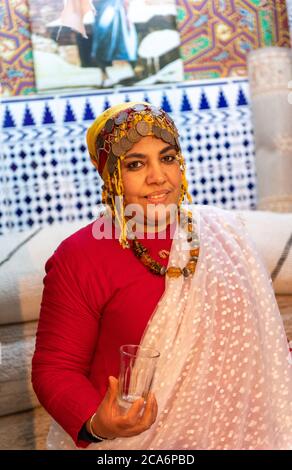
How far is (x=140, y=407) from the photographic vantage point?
1.23 metres

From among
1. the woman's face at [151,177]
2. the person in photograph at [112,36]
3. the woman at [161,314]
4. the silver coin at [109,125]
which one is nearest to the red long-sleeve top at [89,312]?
the woman at [161,314]

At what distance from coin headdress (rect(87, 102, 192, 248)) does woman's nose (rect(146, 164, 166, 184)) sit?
7 centimetres

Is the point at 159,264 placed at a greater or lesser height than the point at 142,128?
lesser

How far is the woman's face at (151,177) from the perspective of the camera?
4.97 feet

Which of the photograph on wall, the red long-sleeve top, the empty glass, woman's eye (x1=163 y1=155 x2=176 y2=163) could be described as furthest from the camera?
the photograph on wall

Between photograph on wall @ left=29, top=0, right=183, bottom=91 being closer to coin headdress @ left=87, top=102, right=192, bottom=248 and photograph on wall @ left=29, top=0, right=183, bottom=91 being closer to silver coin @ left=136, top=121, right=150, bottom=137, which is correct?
coin headdress @ left=87, top=102, right=192, bottom=248

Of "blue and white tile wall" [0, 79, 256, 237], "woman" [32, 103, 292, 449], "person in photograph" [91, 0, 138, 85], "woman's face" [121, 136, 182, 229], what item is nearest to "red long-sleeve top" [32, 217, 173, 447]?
"woman" [32, 103, 292, 449]

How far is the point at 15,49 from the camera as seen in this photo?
3664 mm

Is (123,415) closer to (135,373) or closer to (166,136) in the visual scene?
(135,373)

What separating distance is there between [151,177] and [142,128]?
12 centimetres

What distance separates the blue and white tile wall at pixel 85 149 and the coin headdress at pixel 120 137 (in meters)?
2.12

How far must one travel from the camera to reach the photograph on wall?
3.63 metres

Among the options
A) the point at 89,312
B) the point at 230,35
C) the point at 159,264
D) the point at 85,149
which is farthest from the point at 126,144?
the point at 230,35

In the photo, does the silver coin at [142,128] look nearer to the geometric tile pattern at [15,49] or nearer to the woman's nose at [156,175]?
the woman's nose at [156,175]
